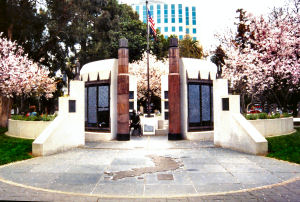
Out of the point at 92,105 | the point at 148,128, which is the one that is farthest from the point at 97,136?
the point at 148,128

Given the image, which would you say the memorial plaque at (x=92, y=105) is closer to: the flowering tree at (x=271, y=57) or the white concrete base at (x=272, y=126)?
the white concrete base at (x=272, y=126)

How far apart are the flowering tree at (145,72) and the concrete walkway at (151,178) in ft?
110

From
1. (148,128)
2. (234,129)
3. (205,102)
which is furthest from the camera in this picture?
(148,128)

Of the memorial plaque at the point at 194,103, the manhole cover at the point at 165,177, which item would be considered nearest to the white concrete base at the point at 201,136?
the memorial plaque at the point at 194,103

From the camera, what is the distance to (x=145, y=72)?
4388 centimetres

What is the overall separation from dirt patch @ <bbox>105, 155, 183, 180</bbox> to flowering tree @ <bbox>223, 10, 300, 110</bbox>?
1506 cm

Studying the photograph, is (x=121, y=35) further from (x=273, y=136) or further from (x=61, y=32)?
(x=273, y=136)

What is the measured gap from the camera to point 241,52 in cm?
2816

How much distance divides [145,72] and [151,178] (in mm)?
37704

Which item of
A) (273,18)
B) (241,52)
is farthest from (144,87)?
(273,18)

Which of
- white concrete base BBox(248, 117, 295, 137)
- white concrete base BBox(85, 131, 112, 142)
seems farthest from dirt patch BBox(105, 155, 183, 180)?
white concrete base BBox(248, 117, 295, 137)

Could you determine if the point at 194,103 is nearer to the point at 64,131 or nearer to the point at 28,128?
the point at 64,131

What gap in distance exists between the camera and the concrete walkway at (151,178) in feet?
18.1

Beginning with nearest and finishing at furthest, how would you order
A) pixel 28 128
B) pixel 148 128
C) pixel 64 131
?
pixel 64 131 → pixel 28 128 → pixel 148 128
